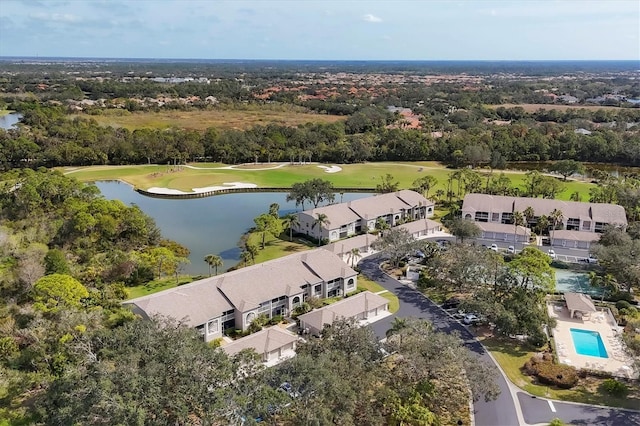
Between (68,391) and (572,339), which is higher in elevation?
(68,391)

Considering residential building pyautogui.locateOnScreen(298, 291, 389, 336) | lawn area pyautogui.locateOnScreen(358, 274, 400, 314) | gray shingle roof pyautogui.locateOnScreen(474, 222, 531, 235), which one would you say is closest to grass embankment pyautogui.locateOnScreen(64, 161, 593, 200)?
gray shingle roof pyautogui.locateOnScreen(474, 222, 531, 235)

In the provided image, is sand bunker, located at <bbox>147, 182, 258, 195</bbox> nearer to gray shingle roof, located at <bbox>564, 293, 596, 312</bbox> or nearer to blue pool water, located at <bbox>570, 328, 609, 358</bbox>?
gray shingle roof, located at <bbox>564, 293, 596, 312</bbox>

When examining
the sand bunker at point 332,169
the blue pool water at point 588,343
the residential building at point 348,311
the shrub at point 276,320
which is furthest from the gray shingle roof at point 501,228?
the sand bunker at point 332,169

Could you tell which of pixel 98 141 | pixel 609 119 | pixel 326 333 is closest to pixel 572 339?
pixel 326 333

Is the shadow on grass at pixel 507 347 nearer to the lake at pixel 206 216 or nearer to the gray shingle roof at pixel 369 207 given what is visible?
the gray shingle roof at pixel 369 207

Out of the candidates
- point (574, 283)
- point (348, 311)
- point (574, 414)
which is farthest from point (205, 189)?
point (574, 414)

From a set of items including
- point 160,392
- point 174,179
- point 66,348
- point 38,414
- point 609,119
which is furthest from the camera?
point 609,119

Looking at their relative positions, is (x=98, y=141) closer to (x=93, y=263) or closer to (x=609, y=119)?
(x=93, y=263)

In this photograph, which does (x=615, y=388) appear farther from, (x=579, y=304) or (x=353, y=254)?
(x=353, y=254)
